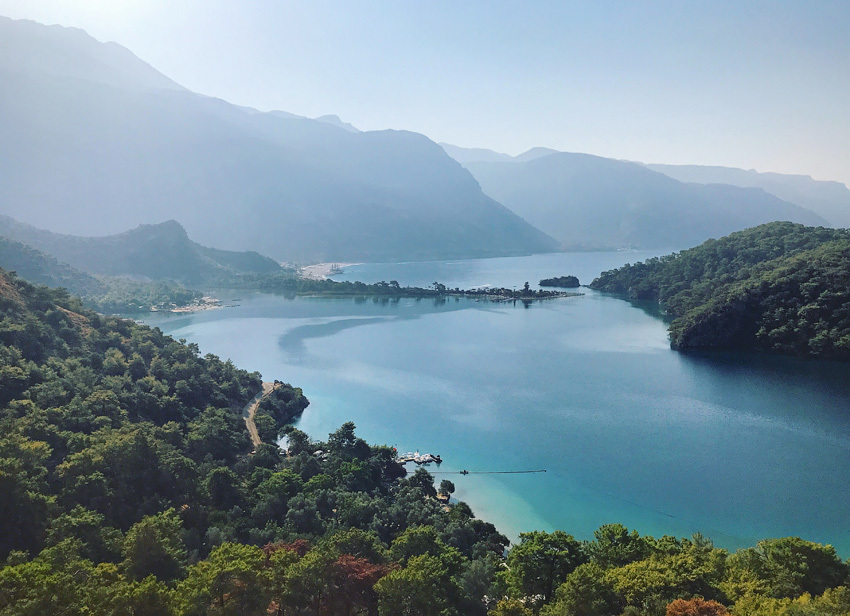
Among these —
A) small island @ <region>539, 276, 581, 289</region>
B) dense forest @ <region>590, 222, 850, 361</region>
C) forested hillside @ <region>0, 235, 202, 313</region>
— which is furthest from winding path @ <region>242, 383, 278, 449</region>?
small island @ <region>539, 276, 581, 289</region>

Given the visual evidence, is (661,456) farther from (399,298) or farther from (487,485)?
(399,298)

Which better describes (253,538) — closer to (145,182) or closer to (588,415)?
(588,415)

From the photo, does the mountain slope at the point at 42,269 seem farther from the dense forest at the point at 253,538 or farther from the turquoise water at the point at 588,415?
the dense forest at the point at 253,538

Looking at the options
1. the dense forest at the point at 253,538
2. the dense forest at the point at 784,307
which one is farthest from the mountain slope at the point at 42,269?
the dense forest at the point at 784,307

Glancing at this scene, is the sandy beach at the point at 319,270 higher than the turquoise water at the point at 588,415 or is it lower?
higher

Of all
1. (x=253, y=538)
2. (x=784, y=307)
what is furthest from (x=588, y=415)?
(x=784, y=307)
